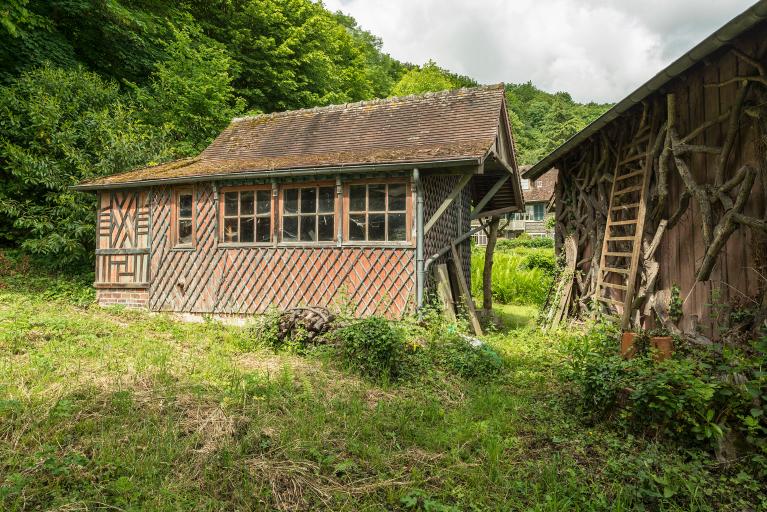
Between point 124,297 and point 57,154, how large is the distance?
16.4 feet

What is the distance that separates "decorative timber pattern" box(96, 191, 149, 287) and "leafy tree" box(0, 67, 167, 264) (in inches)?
60.3

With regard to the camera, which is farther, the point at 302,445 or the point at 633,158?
the point at 633,158

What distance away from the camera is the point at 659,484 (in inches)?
123

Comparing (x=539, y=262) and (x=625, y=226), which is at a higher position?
(x=625, y=226)

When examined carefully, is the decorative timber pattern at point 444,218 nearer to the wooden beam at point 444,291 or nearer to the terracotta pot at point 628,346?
the wooden beam at point 444,291

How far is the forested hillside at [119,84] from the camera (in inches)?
463

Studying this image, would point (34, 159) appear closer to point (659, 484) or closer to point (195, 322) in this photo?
point (195, 322)

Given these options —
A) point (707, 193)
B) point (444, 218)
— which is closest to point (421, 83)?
point (444, 218)

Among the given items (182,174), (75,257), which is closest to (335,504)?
(182,174)

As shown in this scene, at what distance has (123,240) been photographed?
10.2 meters

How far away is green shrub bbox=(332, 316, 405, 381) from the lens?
5438 millimetres

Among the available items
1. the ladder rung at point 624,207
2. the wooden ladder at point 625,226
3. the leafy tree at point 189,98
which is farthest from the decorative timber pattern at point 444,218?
the leafy tree at point 189,98

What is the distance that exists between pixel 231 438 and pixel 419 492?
1.52 m

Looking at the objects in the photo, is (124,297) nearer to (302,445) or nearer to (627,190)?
(302,445)
